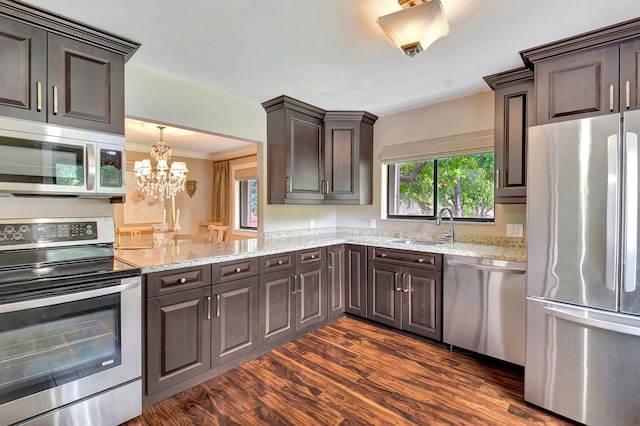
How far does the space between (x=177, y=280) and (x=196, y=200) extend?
4460 mm

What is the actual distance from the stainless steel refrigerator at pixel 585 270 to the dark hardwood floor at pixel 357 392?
299 mm

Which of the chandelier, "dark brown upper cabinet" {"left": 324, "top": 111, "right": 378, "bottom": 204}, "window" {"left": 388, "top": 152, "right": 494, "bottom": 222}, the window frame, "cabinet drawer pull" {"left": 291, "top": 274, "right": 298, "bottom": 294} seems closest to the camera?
"cabinet drawer pull" {"left": 291, "top": 274, "right": 298, "bottom": 294}

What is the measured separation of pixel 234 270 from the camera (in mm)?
2408

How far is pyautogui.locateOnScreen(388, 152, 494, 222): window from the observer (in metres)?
3.12

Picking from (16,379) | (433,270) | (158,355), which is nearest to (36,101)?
(16,379)

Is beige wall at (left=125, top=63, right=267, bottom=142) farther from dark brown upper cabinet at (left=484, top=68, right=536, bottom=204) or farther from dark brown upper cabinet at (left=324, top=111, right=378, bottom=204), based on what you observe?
dark brown upper cabinet at (left=484, top=68, right=536, bottom=204)

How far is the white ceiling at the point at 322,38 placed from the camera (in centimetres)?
167

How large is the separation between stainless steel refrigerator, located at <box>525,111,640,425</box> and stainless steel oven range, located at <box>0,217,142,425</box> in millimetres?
2554

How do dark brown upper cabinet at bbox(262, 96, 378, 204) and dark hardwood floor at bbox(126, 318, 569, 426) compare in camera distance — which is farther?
dark brown upper cabinet at bbox(262, 96, 378, 204)

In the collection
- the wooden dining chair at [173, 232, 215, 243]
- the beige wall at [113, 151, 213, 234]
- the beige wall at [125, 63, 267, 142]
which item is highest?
the beige wall at [125, 63, 267, 142]

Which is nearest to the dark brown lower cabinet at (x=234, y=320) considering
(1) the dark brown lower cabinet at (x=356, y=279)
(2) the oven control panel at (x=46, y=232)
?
(2) the oven control panel at (x=46, y=232)

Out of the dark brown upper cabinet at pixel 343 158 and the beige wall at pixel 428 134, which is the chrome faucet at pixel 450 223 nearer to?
the beige wall at pixel 428 134

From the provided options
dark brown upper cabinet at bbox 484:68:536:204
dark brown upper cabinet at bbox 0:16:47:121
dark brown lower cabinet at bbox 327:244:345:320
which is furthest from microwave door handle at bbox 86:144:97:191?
dark brown upper cabinet at bbox 484:68:536:204

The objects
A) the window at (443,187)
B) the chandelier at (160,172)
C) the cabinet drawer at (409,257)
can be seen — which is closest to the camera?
the cabinet drawer at (409,257)
